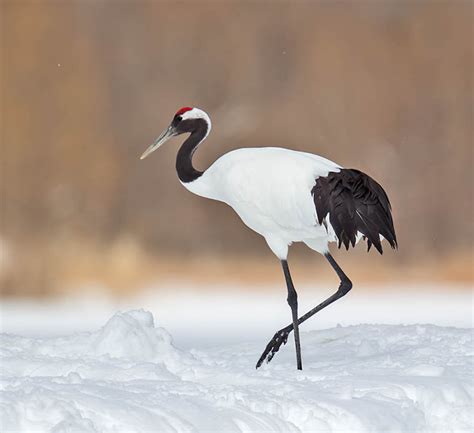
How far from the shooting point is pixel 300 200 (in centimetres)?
599

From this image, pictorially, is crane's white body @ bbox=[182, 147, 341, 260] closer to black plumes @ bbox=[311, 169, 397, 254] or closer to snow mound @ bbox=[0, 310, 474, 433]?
black plumes @ bbox=[311, 169, 397, 254]

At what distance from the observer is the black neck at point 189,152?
661 centimetres

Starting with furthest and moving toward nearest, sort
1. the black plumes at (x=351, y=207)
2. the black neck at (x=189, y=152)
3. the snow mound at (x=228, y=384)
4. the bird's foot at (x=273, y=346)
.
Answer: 1. the black neck at (x=189, y=152)
2. the bird's foot at (x=273, y=346)
3. the black plumes at (x=351, y=207)
4. the snow mound at (x=228, y=384)

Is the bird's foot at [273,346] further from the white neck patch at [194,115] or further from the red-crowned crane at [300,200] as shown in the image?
the white neck patch at [194,115]

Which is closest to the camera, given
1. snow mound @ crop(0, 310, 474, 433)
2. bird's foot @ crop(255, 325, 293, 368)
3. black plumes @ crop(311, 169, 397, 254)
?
snow mound @ crop(0, 310, 474, 433)

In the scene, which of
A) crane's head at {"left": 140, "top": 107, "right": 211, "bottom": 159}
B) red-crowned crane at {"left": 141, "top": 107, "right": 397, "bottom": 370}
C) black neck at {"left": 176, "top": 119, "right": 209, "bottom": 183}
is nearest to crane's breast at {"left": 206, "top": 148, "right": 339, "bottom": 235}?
red-crowned crane at {"left": 141, "top": 107, "right": 397, "bottom": 370}

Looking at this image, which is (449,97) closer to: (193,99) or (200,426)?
(193,99)

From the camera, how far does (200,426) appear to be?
4.44 meters

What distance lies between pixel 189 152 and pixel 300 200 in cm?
98

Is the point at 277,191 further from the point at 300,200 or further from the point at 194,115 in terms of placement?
the point at 194,115

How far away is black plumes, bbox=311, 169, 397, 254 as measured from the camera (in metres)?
5.95

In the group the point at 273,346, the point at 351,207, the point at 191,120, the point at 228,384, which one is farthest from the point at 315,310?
the point at 191,120

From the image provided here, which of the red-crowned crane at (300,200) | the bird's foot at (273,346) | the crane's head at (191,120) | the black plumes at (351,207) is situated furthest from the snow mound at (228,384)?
the crane's head at (191,120)

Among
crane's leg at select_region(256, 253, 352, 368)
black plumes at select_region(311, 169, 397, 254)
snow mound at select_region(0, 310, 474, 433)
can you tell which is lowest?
snow mound at select_region(0, 310, 474, 433)
